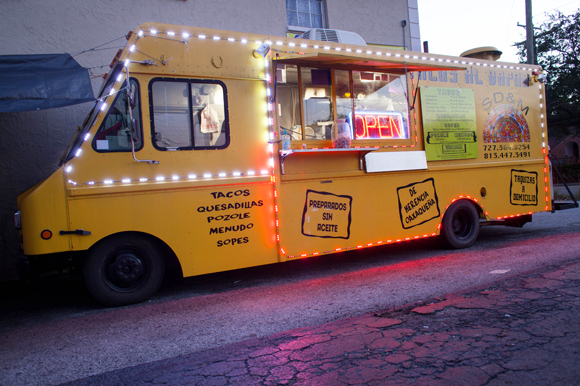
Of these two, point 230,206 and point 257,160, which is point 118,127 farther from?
point 257,160

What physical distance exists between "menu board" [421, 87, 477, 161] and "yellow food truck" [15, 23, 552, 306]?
27 mm

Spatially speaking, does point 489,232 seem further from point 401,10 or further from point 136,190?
point 136,190

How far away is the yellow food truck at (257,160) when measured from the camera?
4645mm

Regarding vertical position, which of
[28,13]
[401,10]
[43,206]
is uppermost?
[401,10]

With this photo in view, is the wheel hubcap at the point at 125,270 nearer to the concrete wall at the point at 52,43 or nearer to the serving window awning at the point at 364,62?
the concrete wall at the point at 52,43

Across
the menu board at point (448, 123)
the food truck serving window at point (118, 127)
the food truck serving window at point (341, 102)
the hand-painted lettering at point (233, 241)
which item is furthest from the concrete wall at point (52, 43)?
the menu board at point (448, 123)

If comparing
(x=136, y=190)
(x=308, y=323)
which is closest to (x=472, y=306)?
(x=308, y=323)

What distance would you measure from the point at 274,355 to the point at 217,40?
3899 millimetres

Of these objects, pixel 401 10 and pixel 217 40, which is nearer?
pixel 217 40

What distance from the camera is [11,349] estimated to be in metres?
3.69

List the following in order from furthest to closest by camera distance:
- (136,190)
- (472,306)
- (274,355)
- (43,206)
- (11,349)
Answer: (136,190) < (43,206) < (472,306) < (11,349) < (274,355)

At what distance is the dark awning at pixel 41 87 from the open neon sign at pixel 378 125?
3.57 metres

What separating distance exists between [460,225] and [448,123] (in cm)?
186

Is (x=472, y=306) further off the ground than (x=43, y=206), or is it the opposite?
(x=43, y=206)
